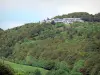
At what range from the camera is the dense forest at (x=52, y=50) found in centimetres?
10606

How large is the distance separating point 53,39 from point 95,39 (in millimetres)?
23165

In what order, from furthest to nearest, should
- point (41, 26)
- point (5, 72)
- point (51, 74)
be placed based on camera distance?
point (41, 26) → point (51, 74) → point (5, 72)

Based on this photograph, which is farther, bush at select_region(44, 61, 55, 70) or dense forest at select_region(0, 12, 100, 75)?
bush at select_region(44, 61, 55, 70)

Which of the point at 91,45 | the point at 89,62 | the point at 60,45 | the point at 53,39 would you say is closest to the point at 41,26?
the point at 53,39

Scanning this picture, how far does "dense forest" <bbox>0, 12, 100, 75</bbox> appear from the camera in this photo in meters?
106

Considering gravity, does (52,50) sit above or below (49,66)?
above

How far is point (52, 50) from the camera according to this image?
139 meters

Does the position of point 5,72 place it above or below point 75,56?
above

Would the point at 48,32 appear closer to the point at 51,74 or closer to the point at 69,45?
the point at 69,45

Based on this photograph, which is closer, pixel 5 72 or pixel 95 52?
pixel 5 72

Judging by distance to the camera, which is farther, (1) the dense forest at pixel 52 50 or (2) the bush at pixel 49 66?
(2) the bush at pixel 49 66

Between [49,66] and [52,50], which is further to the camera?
[52,50]

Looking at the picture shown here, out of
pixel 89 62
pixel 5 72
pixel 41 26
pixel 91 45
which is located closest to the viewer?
pixel 5 72

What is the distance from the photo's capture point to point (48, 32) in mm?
178125
